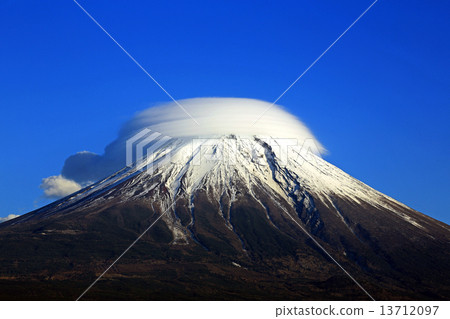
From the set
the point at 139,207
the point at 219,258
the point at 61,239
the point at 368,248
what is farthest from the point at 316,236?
the point at 61,239

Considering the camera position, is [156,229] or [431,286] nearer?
[431,286]

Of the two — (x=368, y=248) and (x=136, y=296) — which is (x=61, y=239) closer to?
(x=136, y=296)

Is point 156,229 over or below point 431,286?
over
